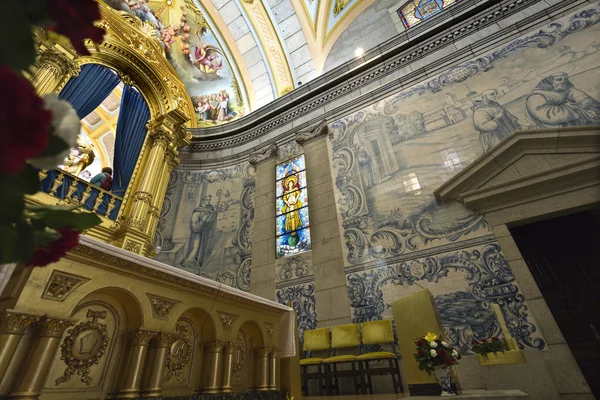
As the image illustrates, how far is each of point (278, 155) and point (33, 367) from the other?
6922 millimetres

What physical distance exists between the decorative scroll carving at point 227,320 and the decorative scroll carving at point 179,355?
0.25 metres

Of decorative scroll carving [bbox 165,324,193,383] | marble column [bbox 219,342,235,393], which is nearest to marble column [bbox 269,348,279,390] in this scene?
marble column [bbox 219,342,235,393]

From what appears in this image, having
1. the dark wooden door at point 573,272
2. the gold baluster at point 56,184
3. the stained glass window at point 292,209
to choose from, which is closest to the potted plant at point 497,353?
the dark wooden door at point 573,272

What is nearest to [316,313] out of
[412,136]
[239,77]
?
[412,136]

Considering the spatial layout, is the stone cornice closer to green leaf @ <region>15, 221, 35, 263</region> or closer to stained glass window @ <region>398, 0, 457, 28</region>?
stained glass window @ <region>398, 0, 457, 28</region>

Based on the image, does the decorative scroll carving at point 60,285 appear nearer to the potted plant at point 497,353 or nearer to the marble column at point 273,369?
the marble column at point 273,369

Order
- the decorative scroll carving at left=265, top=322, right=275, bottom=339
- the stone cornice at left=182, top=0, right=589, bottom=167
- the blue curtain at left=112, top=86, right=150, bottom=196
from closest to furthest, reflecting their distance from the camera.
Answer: the decorative scroll carving at left=265, top=322, right=275, bottom=339 → the stone cornice at left=182, top=0, right=589, bottom=167 → the blue curtain at left=112, top=86, right=150, bottom=196

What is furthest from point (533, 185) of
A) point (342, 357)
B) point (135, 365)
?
point (135, 365)

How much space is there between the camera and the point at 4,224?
0.53 meters

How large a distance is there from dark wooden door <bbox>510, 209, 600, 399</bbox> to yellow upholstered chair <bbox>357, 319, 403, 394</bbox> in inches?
111

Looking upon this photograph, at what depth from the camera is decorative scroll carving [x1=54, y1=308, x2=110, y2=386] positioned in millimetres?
1593

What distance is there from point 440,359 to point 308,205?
4013 mm

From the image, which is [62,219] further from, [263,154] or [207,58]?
[207,58]

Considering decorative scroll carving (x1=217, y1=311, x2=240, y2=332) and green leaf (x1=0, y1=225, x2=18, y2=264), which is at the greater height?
decorative scroll carving (x1=217, y1=311, x2=240, y2=332)
